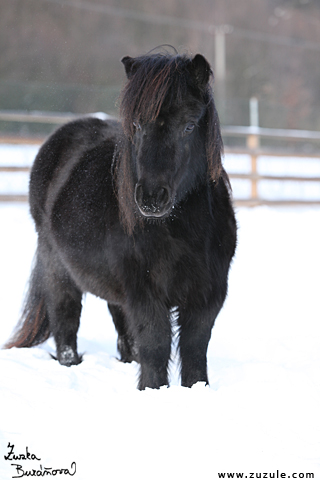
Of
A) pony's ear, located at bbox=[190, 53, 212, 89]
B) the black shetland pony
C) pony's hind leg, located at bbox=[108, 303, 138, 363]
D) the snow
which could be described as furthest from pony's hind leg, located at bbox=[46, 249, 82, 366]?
pony's ear, located at bbox=[190, 53, 212, 89]

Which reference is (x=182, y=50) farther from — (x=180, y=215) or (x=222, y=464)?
(x=222, y=464)

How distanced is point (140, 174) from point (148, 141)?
15 cm

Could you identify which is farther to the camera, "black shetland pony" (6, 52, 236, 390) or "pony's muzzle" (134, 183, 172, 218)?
"black shetland pony" (6, 52, 236, 390)

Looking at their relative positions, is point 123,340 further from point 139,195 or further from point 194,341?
point 139,195

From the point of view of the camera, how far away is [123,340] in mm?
3666

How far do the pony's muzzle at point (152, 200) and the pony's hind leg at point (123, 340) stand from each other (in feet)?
5.21

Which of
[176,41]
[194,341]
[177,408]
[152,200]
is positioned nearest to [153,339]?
[194,341]

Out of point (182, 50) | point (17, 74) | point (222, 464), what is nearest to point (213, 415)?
point (222, 464)

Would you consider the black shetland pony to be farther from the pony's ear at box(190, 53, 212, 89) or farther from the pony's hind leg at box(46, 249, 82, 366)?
the pony's hind leg at box(46, 249, 82, 366)

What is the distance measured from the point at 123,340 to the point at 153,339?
3.95ft

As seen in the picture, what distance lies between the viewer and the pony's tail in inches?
148

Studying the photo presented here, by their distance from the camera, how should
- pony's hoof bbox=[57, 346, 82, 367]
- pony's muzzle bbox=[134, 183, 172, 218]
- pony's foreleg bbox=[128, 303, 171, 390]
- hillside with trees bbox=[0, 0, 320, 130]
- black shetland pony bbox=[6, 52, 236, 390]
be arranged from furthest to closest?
hillside with trees bbox=[0, 0, 320, 130], pony's hoof bbox=[57, 346, 82, 367], pony's foreleg bbox=[128, 303, 171, 390], black shetland pony bbox=[6, 52, 236, 390], pony's muzzle bbox=[134, 183, 172, 218]

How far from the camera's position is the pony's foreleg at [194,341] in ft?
8.48

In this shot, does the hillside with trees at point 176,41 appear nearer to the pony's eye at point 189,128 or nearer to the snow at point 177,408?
the snow at point 177,408
